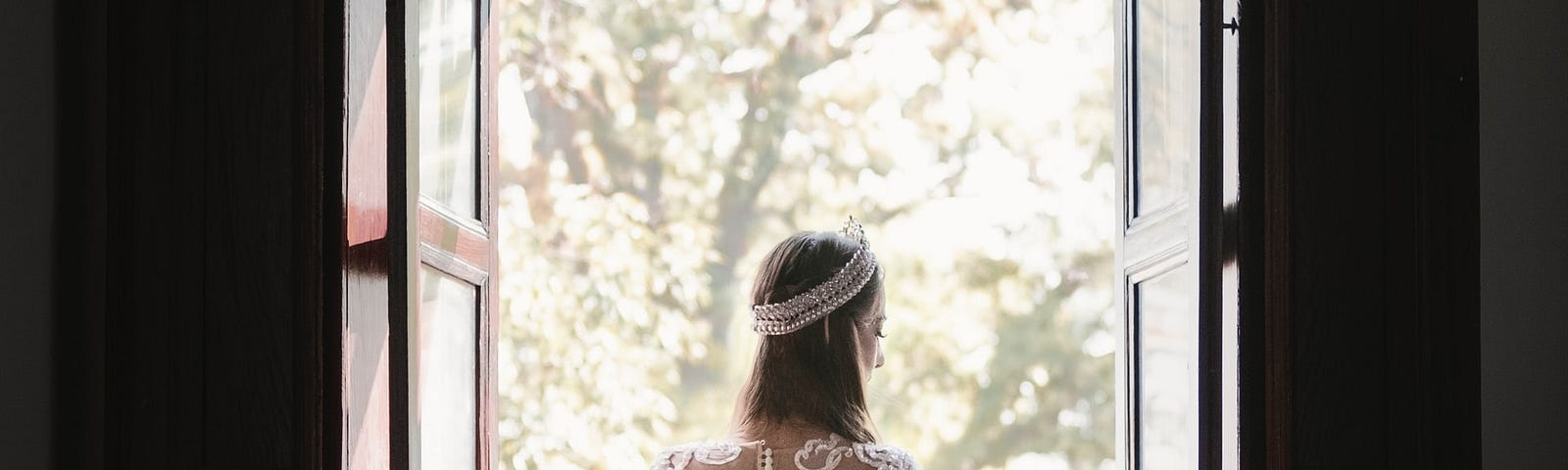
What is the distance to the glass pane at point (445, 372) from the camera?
2.33 m

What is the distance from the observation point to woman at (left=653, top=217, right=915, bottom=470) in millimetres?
2682

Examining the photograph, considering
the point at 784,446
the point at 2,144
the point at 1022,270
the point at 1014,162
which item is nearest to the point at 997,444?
the point at 1022,270

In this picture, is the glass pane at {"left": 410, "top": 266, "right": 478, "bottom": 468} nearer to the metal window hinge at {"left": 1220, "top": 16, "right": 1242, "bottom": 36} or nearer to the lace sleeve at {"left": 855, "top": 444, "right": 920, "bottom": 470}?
the lace sleeve at {"left": 855, "top": 444, "right": 920, "bottom": 470}

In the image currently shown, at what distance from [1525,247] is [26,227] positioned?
5.89 ft

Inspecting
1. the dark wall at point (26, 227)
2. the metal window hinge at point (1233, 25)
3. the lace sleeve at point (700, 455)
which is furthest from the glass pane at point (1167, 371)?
the dark wall at point (26, 227)

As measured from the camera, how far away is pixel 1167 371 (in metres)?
2.38

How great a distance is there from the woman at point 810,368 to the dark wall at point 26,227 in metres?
1.23

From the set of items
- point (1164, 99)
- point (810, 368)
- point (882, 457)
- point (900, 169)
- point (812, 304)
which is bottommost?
point (882, 457)

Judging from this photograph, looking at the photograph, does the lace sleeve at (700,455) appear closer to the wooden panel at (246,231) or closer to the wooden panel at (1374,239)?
the wooden panel at (246,231)

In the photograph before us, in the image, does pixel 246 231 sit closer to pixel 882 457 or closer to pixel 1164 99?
pixel 882 457

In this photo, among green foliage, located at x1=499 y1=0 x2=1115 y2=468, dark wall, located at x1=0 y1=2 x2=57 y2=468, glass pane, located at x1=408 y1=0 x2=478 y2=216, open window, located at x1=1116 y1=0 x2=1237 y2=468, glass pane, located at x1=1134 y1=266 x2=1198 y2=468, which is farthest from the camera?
green foliage, located at x1=499 y1=0 x2=1115 y2=468

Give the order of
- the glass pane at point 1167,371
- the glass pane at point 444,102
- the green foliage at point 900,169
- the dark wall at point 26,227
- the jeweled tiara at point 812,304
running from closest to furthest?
the dark wall at point 26,227 → the glass pane at point 1167,371 → the glass pane at point 444,102 → the jeweled tiara at point 812,304 → the green foliage at point 900,169

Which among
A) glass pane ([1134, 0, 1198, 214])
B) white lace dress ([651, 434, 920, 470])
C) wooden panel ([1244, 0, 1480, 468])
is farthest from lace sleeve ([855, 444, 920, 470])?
wooden panel ([1244, 0, 1480, 468])

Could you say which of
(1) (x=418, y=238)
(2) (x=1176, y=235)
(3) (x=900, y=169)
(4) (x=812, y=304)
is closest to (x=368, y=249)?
(1) (x=418, y=238)
